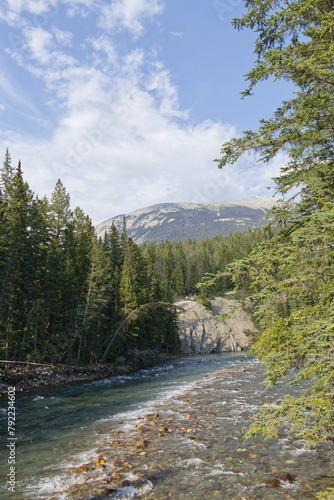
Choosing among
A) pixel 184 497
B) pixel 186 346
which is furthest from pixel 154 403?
pixel 186 346

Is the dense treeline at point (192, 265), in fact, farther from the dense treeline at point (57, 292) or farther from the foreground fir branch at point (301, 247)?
the foreground fir branch at point (301, 247)

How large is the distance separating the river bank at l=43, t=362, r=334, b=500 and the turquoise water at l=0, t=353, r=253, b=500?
0.71 meters

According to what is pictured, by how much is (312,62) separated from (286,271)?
4.51m

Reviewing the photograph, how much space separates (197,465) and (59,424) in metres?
8.54

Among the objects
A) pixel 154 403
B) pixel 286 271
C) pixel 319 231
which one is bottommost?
pixel 154 403

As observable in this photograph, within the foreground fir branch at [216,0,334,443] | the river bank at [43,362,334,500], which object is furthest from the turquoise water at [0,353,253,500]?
the foreground fir branch at [216,0,334,443]

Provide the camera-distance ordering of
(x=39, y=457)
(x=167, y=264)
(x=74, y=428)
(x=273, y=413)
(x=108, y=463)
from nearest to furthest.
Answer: (x=273, y=413) → (x=108, y=463) → (x=39, y=457) → (x=74, y=428) → (x=167, y=264)

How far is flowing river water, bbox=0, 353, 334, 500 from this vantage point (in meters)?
6.80

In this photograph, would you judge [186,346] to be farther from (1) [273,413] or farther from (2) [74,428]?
(1) [273,413]

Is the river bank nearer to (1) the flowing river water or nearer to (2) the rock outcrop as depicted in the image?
(1) the flowing river water

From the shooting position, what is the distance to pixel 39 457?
9.49 meters

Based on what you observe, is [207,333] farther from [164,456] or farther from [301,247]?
[301,247]

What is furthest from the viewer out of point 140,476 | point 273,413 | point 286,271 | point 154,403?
point 154,403

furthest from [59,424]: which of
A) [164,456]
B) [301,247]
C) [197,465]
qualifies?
[301,247]
